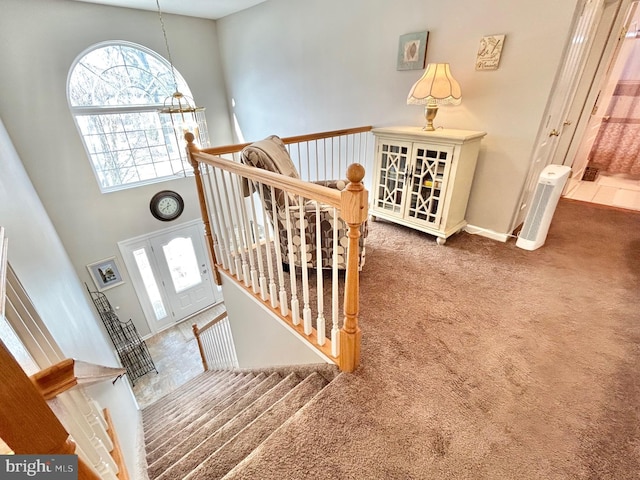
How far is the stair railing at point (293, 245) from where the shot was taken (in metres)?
1.22

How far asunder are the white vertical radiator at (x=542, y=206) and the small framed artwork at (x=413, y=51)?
1.41 metres

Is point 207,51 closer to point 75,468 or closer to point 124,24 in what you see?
point 124,24

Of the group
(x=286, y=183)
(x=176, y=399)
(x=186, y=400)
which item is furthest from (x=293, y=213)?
(x=176, y=399)

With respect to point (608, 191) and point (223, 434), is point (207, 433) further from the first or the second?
point (608, 191)

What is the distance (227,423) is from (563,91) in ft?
11.1

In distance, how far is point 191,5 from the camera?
12.9ft

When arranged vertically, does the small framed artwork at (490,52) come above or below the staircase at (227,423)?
above

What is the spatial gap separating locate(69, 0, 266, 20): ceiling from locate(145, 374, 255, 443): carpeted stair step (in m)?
4.51

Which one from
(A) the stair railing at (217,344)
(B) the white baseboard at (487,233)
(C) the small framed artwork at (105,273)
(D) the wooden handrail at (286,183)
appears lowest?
(A) the stair railing at (217,344)

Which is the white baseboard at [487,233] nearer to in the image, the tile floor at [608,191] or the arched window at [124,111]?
the tile floor at [608,191]

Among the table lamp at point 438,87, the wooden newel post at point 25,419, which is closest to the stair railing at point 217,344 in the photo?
the wooden newel post at point 25,419

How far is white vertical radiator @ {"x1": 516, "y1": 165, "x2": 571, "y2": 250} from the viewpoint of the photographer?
2.30 m

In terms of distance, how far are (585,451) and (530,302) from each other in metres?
0.95

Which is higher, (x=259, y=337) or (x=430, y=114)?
(x=430, y=114)
